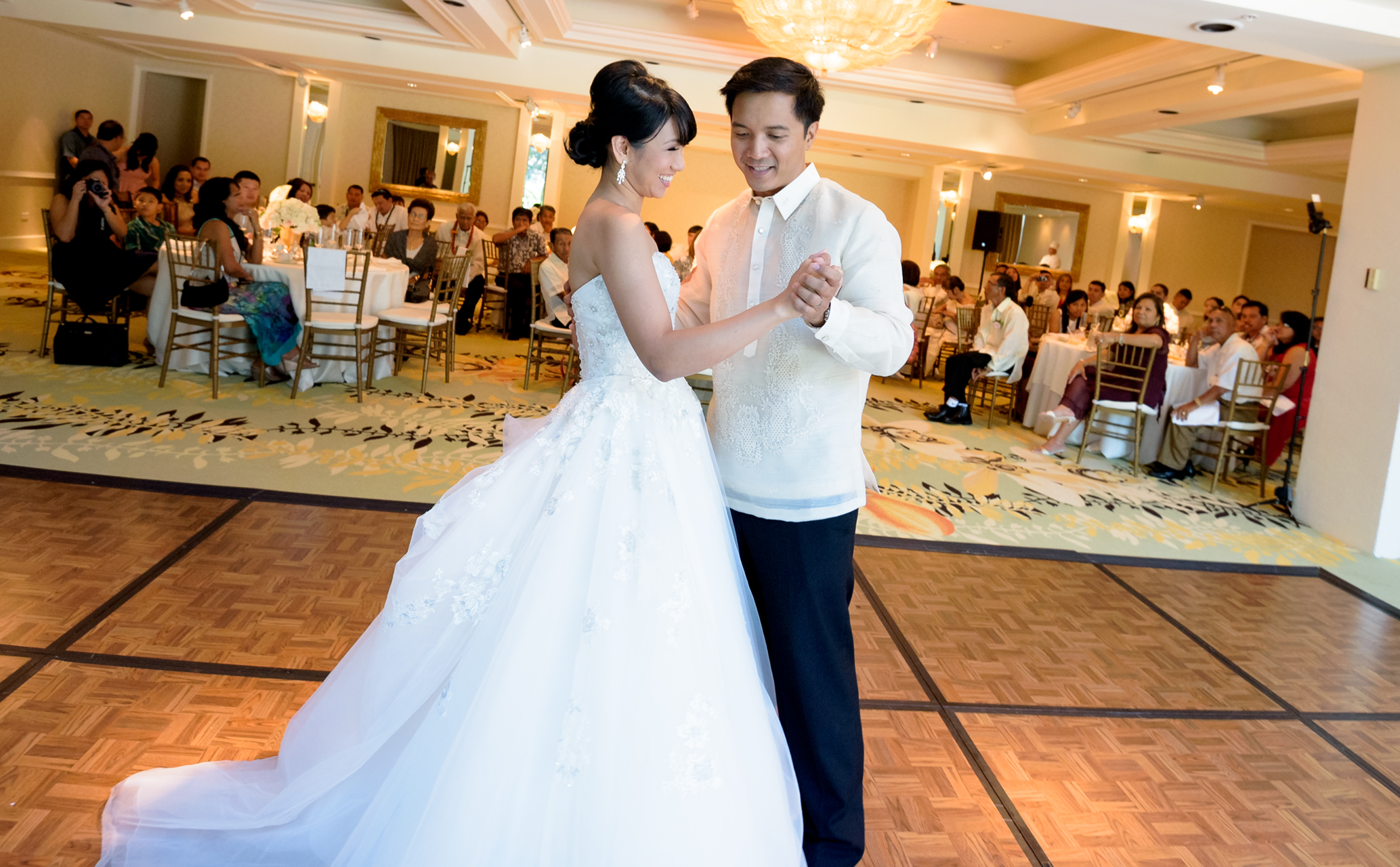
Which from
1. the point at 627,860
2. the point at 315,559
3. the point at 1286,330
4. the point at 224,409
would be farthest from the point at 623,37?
the point at 627,860

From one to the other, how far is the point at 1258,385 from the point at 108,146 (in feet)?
40.4

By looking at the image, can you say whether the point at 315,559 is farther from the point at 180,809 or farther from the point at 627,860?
the point at 627,860

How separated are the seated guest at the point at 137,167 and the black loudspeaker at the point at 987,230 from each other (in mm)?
11441

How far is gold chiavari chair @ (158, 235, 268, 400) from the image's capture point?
20.2 feet

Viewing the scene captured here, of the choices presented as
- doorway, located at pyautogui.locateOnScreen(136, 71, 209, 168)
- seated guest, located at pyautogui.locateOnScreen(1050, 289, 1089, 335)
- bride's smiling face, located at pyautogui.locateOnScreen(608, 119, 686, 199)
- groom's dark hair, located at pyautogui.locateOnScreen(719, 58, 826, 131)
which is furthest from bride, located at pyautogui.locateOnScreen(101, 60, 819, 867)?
doorway, located at pyautogui.locateOnScreen(136, 71, 209, 168)

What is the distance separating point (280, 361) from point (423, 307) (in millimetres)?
1167

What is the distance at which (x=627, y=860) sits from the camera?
1660 mm

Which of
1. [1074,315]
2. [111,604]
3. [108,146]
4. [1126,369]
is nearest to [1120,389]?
[1126,369]

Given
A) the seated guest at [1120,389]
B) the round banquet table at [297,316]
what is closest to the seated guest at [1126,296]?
the seated guest at [1120,389]

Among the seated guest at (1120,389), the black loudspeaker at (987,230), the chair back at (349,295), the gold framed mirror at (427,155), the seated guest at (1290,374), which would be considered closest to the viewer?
the chair back at (349,295)

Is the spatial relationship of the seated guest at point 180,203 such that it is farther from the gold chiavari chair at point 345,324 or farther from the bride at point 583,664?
the bride at point 583,664

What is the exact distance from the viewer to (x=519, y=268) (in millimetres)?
10102

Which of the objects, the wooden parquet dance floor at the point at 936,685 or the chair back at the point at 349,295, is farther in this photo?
the chair back at the point at 349,295

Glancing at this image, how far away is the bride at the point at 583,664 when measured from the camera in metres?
1.69
